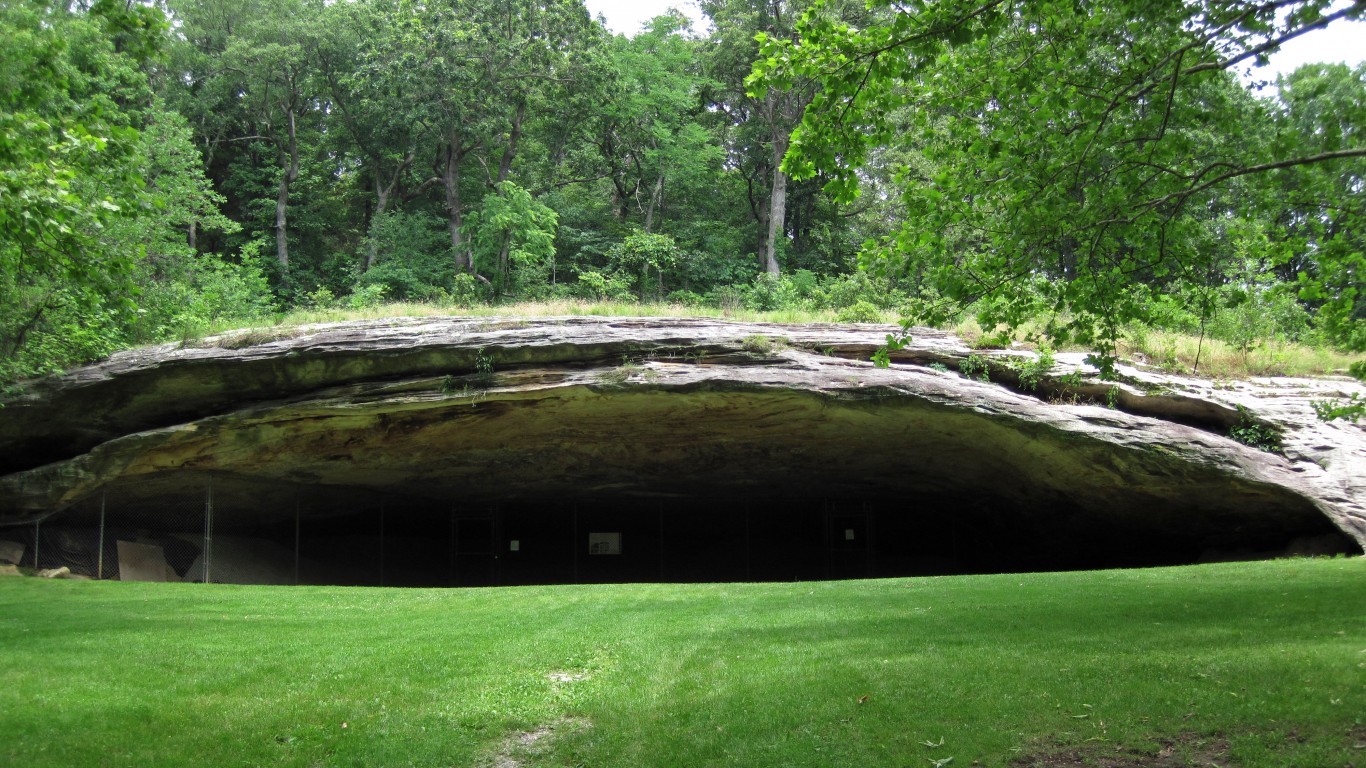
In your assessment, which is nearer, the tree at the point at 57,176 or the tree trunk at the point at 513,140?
the tree at the point at 57,176

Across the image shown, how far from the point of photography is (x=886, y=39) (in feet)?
28.4

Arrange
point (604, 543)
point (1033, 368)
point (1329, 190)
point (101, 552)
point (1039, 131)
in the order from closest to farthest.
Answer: point (1329, 190) → point (1039, 131) → point (1033, 368) → point (101, 552) → point (604, 543)

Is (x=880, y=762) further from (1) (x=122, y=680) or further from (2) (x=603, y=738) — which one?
(1) (x=122, y=680)

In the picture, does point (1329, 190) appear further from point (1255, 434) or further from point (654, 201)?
point (654, 201)

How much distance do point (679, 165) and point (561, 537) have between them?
52.8 feet

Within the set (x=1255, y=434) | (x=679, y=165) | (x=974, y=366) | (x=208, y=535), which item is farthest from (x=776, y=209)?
(x=208, y=535)

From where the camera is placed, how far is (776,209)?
33.7 m

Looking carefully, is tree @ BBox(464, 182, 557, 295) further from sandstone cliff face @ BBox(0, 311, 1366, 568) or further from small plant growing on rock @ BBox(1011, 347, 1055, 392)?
small plant growing on rock @ BBox(1011, 347, 1055, 392)

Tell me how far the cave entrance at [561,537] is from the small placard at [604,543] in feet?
0.10

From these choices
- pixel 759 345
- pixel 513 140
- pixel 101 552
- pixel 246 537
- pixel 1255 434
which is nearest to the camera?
pixel 1255 434

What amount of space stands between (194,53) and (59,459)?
70.2 ft

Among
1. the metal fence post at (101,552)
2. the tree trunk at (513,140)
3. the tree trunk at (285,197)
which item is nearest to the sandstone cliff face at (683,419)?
the metal fence post at (101,552)

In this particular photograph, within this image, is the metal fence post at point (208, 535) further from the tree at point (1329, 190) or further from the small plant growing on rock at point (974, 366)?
the tree at point (1329, 190)

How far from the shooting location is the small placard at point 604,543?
23.6 meters
